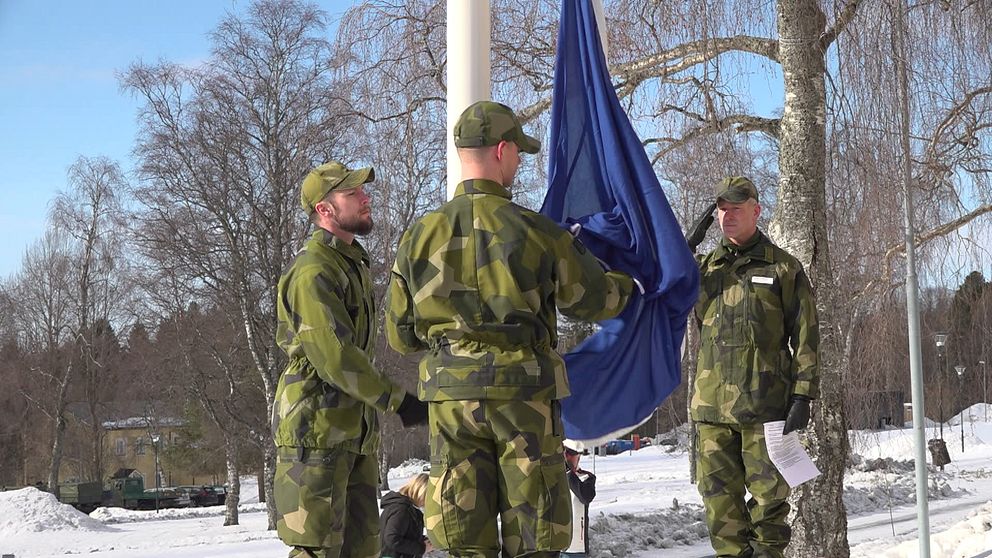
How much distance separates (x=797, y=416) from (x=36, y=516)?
23.2m

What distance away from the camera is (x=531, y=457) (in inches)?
143

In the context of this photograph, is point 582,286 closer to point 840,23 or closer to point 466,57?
point 466,57

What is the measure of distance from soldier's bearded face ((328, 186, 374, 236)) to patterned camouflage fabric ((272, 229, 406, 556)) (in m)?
0.08

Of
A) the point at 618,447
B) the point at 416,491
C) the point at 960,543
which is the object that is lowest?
the point at 618,447

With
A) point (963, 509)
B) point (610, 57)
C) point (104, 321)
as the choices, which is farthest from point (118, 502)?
point (610, 57)

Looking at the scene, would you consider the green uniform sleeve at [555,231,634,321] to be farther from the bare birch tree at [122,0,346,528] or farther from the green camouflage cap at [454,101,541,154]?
the bare birch tree at [122,0,346,528]

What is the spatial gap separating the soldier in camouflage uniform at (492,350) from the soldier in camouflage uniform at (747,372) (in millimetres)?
1839

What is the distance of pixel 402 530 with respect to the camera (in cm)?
626

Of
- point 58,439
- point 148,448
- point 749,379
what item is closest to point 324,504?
point 749,379

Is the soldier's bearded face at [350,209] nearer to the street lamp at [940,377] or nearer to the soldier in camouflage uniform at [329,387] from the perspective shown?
the soldier in camouflage uniform at [329,387]

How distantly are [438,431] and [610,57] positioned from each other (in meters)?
6.75

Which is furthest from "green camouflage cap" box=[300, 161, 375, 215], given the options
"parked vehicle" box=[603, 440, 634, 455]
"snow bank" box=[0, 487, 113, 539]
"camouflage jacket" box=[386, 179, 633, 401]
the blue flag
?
"parked vehicle" box=[603, 440, 634, 455]

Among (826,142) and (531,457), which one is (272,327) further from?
(531,457)

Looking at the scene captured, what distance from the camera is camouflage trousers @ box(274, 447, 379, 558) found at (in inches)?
184
